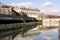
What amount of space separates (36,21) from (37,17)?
1377 millimetres

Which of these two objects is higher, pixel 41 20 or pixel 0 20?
pixel 0 20

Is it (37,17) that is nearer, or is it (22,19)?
(22,19)

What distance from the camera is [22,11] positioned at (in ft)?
104

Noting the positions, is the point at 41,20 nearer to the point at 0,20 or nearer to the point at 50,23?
the point at 50,23

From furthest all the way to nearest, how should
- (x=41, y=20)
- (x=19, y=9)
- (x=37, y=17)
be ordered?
(x=19, y=9)
(x=37, y=17)
(x=41, y=20)

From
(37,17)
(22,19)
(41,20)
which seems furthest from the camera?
(37,17)

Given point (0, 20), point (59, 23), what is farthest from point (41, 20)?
point (0, 20)

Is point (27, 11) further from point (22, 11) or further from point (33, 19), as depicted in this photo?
point (33, 19)

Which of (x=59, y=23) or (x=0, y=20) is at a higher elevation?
(x=0, y=20)

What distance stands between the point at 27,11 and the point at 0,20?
1949 centimetres

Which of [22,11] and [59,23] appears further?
[22,11]

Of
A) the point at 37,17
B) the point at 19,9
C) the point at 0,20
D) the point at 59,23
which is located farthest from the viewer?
the point at 19,9

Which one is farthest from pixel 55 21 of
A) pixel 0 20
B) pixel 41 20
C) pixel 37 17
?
pixel 0 20

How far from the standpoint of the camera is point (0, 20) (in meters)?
13.8
